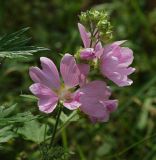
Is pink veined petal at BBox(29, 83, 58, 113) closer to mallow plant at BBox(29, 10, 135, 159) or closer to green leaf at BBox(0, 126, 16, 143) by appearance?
mallow plant at BBox(29, 10, 135, 159)

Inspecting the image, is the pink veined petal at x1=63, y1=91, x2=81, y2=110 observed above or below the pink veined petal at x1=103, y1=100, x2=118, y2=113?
above

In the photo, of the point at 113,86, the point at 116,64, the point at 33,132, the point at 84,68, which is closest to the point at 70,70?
the point at 84,68

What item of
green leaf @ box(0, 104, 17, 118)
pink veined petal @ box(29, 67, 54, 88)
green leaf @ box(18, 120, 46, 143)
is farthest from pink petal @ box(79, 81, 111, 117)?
green leaf @ box(18, 120, 46, 143)

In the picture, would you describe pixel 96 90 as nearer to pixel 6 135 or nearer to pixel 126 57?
pixel 126 57

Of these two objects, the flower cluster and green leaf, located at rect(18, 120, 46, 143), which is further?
green leaf, located at rect(18, 120, 46, 143)

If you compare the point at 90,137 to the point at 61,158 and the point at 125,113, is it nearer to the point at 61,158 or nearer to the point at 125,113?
the point at 125,113

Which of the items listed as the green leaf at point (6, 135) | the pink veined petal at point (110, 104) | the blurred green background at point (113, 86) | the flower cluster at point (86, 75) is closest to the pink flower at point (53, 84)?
the flower cluster at point (86, 75)
